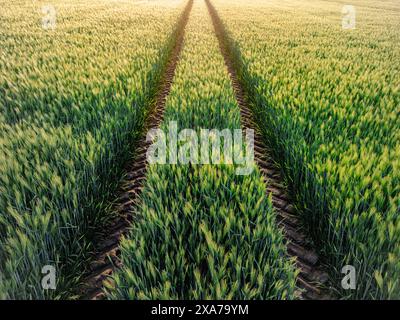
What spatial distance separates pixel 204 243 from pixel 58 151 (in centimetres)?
139

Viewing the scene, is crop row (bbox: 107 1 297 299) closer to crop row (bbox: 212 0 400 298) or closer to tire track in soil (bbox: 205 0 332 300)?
tire track in soil (bbox: 205 0 332 300)

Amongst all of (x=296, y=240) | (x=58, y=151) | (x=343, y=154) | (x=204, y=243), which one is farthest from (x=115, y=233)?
(x=343, y=154)

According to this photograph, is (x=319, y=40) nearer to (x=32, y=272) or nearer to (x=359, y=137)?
(x=359, y=137)

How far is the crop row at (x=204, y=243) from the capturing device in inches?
53.7

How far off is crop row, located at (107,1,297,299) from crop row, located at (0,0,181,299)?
0.42 meters

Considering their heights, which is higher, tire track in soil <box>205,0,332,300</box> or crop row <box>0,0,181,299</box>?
crop row <box>0,0,181,299</box>

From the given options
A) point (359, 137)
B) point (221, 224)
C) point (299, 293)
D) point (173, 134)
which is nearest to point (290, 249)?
point (299, 293)

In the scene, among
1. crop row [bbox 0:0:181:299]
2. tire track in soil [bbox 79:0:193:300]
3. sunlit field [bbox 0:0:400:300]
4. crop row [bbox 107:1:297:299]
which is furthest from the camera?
tire track in soil [bbox 79:0:193:300]

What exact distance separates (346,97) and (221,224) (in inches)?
113

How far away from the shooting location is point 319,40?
8.46 m

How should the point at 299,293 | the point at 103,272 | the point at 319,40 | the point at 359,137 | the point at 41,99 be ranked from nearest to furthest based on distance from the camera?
the point at 299,293
the point at 103,272
the point at 359,137
the point at 41,99
the point at 319,40

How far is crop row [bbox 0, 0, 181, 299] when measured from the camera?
5.22 feet

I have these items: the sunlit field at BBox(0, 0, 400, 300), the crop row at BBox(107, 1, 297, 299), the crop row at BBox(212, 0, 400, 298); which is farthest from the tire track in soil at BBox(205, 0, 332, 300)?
the crop row at BBox(107, 1, 297, 299)

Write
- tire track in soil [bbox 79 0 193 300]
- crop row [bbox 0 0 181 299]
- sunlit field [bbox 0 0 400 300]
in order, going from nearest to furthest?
sunlit field [bbox 0 0 400 300], crop row [bbox 0 0 181 299], tire track in soil [bbox 79 0 193 300]
